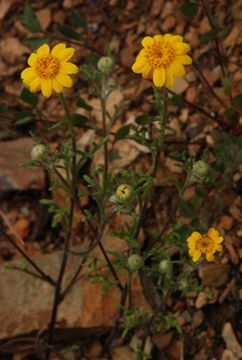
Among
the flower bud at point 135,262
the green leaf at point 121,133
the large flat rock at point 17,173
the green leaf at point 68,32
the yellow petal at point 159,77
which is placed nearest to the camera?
the yellow petal at point 159,77

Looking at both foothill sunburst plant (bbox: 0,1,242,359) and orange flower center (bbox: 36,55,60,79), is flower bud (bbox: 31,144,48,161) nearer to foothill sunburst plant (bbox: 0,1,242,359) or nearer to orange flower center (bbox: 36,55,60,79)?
foothill sunburst plant (bbox: 0,1,242,359)

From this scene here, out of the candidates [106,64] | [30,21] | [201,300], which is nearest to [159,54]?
[106,64]

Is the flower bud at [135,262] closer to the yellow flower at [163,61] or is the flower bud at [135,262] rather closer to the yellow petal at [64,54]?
the yellow flower at [163,61]

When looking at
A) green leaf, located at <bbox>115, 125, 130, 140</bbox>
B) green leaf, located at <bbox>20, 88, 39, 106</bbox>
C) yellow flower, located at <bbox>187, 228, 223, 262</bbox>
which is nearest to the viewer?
yellow flower, located at <bbox>187, 228, 223, 262</bbox>

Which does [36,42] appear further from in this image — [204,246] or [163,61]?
[204,246]

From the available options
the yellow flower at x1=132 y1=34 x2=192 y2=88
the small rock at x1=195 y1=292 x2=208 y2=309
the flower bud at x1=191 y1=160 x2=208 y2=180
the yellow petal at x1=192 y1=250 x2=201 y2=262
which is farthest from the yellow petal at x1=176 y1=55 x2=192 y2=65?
the small rock at x1=195 y1=292 x2=208 y2=309

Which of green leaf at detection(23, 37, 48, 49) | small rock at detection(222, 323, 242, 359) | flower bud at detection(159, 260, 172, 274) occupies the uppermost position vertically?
green leaf at detection(23, 37, 48, 49)

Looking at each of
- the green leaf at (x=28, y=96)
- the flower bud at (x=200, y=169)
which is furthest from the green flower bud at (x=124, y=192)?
the green leaf at (x=28, y=96)
